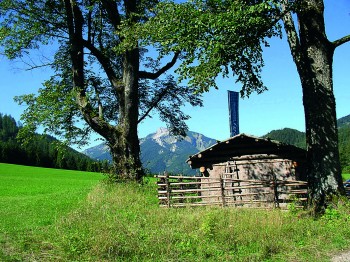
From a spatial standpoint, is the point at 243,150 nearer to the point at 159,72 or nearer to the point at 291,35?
the point at 159,72

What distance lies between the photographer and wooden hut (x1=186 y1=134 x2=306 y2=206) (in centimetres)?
1939

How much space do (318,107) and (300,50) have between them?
2342 millimetres

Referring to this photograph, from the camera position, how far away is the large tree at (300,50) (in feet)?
37.9

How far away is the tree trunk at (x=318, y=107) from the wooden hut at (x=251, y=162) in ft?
23.4

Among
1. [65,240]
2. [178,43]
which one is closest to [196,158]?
[178,43]

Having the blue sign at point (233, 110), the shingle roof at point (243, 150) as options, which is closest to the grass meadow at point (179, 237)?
the shingle roof at point (243, 150)

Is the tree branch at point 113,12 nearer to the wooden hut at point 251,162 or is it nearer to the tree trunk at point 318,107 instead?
the wooden hut at point 251,162

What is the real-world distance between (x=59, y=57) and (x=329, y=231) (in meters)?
20.1

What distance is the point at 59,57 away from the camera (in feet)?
78.2

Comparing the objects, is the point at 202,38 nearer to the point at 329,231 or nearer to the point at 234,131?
the point at 329,231

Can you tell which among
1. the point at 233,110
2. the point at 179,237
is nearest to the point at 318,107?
the point at 179,237

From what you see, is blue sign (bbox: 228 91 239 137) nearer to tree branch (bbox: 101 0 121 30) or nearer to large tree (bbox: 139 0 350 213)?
tree branch (bbox: 101 0 121 30)

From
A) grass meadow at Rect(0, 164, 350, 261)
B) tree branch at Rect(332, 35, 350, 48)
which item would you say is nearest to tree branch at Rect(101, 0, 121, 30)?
grass meadow at Rect(0, 164, 350, 261)

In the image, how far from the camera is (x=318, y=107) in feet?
39.1
